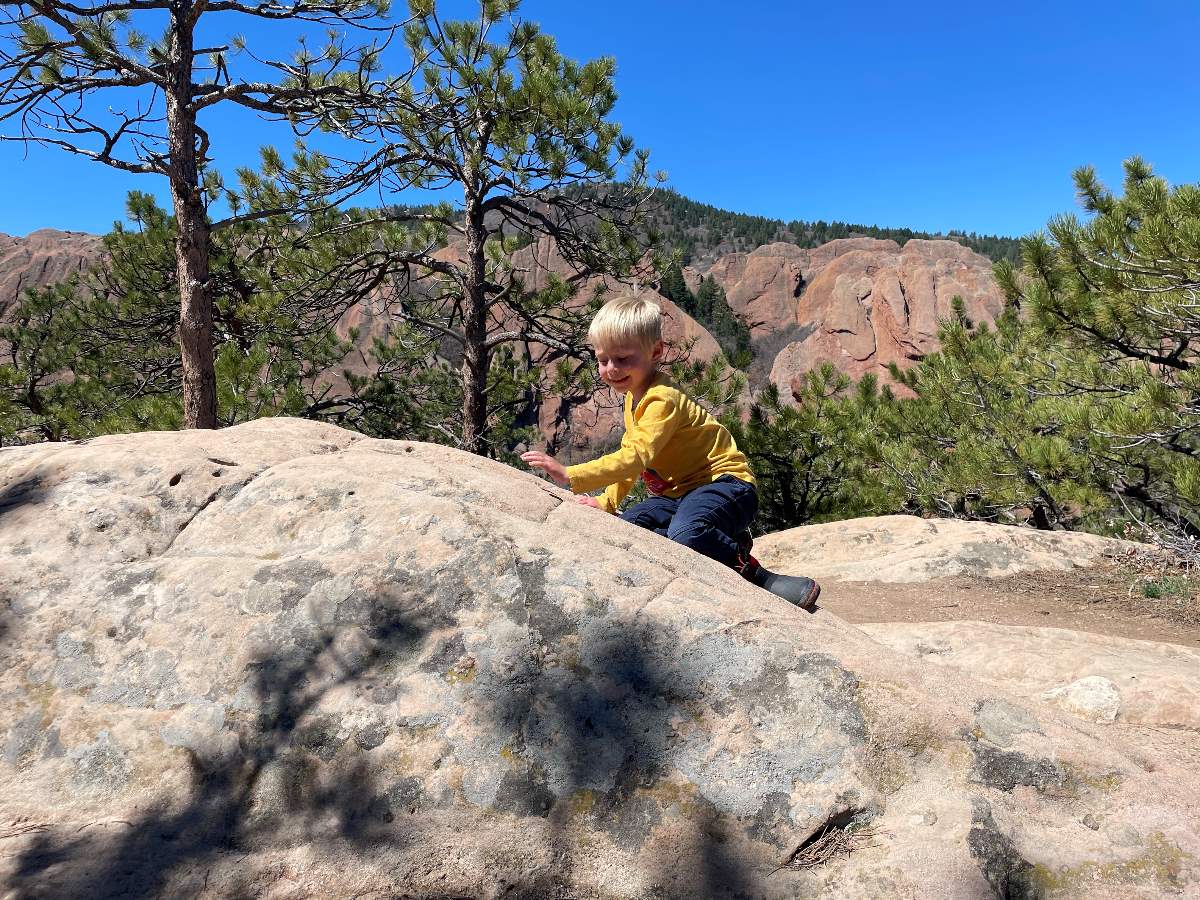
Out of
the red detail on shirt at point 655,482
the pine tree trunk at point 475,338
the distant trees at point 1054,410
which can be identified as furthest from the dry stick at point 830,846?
the pine tree trunk at point 475,338

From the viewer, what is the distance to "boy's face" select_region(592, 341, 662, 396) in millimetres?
2723

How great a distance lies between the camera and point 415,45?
5.52 meters

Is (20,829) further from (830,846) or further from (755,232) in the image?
(755,232)

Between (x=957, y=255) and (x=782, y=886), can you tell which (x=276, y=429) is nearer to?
(x=782, y=886)

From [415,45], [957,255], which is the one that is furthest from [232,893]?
[957,255]

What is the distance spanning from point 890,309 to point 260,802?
1618 inches

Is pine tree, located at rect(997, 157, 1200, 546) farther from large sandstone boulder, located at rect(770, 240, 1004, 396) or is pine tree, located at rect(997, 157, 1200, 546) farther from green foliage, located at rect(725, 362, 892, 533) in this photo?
A: large sandstone boulder, located at rect(770, 240, 1004, 396)

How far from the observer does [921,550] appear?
5.51 m

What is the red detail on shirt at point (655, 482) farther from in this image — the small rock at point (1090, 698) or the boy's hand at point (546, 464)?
the small rock at point (1090, 698)

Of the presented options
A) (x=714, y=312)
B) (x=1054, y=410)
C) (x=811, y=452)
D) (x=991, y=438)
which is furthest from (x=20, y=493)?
(x=714, y=312)

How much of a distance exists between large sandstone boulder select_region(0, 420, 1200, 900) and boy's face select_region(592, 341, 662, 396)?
1.09m

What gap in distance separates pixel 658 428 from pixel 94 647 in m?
1.70

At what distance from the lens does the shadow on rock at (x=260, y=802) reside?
1.11 metres

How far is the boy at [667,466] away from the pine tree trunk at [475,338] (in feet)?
13.0
